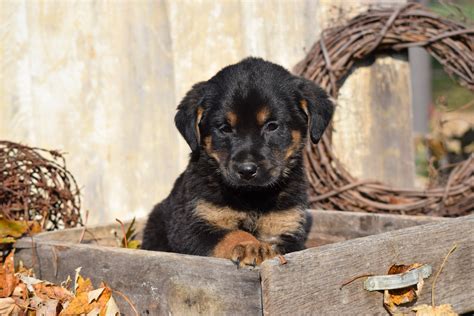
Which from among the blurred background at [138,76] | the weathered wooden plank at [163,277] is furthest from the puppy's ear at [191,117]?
the blurred background at [138,76]

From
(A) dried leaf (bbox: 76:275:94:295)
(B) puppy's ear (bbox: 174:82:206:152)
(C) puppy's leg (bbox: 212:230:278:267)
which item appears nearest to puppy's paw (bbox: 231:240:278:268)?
(C) puppy's leg (bbox: 212:230:278:267)

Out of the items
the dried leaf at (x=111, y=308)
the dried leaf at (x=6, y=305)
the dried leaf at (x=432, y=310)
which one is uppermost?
the dried leaf at (x=6, y=305)

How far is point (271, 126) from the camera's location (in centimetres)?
388

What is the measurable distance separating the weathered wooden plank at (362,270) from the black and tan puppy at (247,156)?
591mm

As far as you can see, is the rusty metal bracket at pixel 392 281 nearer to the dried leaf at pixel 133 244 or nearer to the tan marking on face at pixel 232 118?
the tan marking on face at pixel 232 118

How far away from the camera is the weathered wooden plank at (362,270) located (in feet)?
9.55

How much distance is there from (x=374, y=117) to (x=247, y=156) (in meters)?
2.50

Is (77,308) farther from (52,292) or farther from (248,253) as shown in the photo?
(248,253)

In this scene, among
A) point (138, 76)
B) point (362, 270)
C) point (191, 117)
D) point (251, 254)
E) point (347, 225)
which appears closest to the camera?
point (251, 254)

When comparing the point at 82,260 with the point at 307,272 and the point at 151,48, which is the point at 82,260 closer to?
the point at 307,272

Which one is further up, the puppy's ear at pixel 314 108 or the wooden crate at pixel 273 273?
the puppy's ear at pixel 314 108

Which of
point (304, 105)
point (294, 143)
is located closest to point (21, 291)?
point (294, 143)

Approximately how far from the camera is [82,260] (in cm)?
371

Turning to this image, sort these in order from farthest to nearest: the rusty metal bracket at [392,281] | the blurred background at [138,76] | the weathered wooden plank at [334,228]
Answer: the blurred background at [138,76] → the weathered wooden plank at [334,228] → the rusty metal bracket at [392,281]
